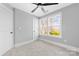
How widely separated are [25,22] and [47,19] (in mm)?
1739

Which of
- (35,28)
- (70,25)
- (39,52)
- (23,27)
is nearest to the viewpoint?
(39,52)

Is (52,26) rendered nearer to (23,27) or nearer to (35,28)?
(35,28)

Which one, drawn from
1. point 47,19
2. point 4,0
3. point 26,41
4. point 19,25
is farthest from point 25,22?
point 4,0

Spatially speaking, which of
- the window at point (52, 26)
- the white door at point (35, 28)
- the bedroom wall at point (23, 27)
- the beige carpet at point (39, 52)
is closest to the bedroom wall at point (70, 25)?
the window at point (52, 26)

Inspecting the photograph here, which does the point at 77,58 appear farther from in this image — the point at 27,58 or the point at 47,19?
the point at 47,19

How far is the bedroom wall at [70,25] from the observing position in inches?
174

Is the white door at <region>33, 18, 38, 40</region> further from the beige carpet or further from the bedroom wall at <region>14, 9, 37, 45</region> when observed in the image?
the beige carpet

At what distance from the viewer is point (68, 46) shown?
4898mm

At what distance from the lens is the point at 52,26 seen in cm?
668

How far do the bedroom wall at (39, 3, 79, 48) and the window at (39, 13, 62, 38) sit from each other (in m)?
0.46

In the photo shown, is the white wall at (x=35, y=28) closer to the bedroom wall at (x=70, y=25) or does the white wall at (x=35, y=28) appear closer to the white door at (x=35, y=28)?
the white door at (x=35, y=28)

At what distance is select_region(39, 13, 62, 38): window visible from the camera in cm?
587

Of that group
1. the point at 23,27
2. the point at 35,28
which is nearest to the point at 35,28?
the point at 35,28

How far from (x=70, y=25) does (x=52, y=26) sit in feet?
6.49
